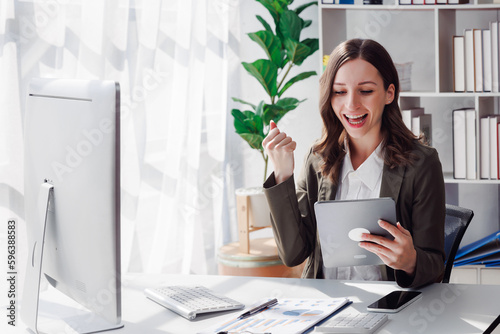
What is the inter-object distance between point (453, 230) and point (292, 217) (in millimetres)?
536

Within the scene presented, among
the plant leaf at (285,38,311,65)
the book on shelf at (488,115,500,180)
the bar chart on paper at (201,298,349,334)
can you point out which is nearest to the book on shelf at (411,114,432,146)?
the book on shelf at (488,115,500,180)

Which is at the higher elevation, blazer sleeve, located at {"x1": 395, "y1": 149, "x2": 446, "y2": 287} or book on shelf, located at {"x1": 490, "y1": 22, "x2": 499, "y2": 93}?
book on shelf, located at {"x1": 490, "y1": 22, "x2": 499, "y2": 93}

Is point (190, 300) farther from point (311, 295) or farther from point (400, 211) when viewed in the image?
point (400, 211)

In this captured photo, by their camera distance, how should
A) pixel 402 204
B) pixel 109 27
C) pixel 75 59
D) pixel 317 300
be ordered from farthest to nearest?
pixel 109 27
pixel 75 59
pixel 402 204
pixel 317 300

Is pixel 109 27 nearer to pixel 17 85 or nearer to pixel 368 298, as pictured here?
pixel 17 85

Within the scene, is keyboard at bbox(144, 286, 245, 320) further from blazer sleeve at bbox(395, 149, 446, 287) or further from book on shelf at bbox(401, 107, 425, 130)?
book on shelf at bbox(401, 107, 425, 130)

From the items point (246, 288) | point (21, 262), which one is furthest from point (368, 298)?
point (21, 262)

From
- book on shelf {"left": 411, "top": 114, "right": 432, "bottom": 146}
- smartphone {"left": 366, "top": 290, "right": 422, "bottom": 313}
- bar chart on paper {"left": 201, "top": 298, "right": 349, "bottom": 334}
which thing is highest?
book on shelf {"left": 411, "top": 114, "right": 432, "bottom": 146}

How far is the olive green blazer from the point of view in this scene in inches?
76.3

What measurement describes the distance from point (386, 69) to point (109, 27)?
4.43 ft

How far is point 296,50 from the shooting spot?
3.67 meters

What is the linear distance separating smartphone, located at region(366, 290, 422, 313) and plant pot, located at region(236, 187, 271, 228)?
1.81 m

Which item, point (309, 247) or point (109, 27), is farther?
point (109, 27)

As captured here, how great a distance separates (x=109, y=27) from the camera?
283 centimetres
